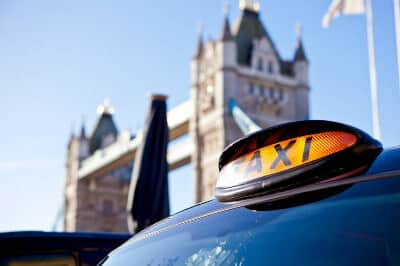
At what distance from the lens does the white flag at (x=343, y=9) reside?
15891 millimetres

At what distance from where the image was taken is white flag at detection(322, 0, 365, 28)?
15.9 meters

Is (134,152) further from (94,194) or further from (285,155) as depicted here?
(285,155)

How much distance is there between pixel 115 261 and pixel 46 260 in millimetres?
2152

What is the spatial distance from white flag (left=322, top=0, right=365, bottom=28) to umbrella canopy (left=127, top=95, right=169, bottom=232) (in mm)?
9716

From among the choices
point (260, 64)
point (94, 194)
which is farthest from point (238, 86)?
point (94, 194)

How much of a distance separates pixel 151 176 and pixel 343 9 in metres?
10.7

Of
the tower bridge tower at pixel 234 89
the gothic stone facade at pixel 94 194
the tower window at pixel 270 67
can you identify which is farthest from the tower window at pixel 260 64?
the gothic stone facade at pixel 94 194

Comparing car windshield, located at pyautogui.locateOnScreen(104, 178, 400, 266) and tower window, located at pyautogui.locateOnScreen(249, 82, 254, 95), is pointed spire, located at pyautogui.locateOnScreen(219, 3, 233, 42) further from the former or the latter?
car windshield, located at pyautogui.locateOnScreen(104, 178, 400, 266)

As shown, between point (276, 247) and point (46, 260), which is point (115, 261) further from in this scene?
point (46, 260)

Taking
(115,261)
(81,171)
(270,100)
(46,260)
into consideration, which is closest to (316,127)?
(115,261)

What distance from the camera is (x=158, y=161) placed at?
23.7ft

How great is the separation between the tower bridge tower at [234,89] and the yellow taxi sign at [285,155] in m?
32.1

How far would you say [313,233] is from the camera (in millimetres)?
1161

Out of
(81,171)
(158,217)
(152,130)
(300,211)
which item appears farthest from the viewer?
(81,171)
